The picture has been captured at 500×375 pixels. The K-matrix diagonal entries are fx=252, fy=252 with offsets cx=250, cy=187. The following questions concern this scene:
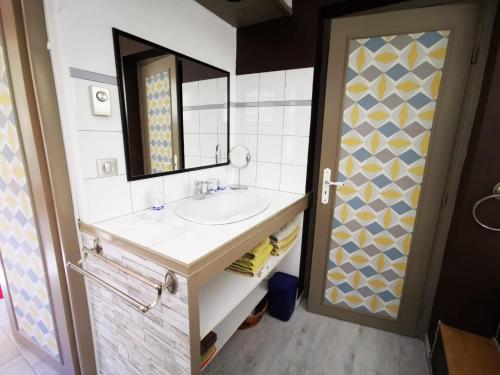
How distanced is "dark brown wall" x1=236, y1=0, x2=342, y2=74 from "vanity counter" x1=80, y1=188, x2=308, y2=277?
1.03 metres

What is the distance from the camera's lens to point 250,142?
6.37ft

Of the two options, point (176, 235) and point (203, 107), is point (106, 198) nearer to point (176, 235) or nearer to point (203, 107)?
point (176, 235)

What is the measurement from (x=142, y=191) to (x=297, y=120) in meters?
1.09

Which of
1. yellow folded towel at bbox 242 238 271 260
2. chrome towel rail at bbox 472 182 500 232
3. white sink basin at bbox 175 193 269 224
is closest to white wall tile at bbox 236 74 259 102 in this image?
white sink basin at bbox 175 193 269 224

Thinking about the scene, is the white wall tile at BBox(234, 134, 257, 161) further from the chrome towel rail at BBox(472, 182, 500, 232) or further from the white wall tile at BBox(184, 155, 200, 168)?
the chrome towel rail at BBox(472, 182, 500, 232)

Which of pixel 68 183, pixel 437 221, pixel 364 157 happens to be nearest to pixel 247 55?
Result: pixel 364 157

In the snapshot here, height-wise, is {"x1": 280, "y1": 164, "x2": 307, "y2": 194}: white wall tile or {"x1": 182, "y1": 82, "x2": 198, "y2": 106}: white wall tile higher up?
{"x1": 182, "y1": 82, "x2": 198, "y2": 106}: white wall tile

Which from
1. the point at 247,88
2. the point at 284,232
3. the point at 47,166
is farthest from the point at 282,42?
the point at 47,166

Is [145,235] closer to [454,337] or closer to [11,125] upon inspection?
[11,125]

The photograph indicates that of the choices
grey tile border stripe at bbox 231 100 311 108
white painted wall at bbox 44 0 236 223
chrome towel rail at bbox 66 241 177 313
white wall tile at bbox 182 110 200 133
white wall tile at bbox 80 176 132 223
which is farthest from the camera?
grey tile border stripe at bbox 231 100 311 108

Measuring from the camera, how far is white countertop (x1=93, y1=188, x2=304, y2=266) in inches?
35.7

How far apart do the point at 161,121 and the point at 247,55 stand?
857mm

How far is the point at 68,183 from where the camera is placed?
107cm

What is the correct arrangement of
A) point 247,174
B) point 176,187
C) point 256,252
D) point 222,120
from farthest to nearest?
point 247,174 < point 222,120 < point 176,187 < point 256,252
